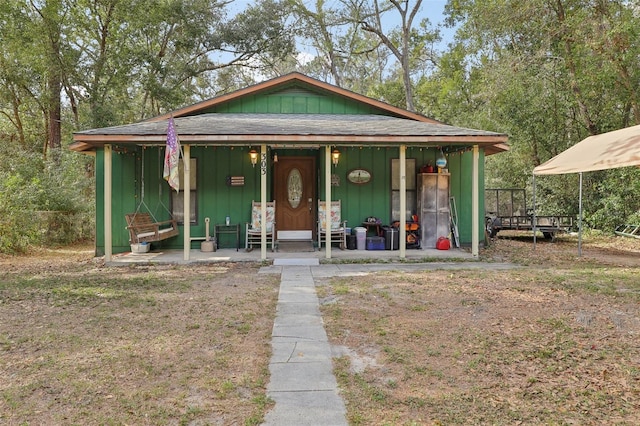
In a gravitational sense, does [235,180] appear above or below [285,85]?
below

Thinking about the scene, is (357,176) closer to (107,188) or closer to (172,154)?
(172,154)

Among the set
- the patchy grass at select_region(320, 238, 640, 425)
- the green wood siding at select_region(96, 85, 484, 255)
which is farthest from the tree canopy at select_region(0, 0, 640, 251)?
the patchy grass at select_region(320, 238, 640, 425)

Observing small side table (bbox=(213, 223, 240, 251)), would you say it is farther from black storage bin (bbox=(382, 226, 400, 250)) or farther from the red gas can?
the red gas can

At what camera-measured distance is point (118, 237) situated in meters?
9.30

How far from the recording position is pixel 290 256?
27.9ft

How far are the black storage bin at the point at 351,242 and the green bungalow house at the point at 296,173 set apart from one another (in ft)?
1.74

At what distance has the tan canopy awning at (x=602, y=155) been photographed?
7.08 meters

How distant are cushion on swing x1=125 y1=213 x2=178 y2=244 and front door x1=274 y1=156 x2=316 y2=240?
2458mm

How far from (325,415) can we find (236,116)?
27.5 ft

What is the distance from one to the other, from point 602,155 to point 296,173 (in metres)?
6.19

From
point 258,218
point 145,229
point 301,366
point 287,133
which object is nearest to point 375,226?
point 258,218

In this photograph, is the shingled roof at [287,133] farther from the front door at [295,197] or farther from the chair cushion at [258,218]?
the chair cushion at [258,218]

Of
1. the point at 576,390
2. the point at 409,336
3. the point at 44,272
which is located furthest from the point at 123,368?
the point at 44,272

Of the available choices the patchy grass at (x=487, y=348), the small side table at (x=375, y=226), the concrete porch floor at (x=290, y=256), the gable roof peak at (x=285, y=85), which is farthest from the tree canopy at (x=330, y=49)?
the patchy grass at (x=487, y=348)
